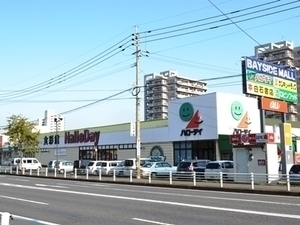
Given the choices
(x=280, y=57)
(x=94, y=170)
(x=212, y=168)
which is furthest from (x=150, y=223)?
(x=280, y=57)

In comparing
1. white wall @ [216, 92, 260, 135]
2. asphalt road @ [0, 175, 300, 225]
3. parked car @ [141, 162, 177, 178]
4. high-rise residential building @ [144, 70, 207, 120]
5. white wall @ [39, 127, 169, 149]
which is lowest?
asphalt road @ [0, 175, 300, 225]

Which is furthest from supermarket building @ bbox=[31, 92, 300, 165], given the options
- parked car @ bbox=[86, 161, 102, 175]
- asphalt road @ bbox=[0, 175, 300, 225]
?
A: asphalt road @ bbox=[0, 175, 300, 225]

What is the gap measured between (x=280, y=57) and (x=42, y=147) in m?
62.6

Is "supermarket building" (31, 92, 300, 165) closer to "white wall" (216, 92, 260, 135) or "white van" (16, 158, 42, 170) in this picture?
"white wall" (216, 92, 260, 135)

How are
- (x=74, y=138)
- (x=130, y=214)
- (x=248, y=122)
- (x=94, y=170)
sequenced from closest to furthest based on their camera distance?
(x=130, y=214) → (x=94, y=170) → (x=248, y=122) → (x=74, y=138)

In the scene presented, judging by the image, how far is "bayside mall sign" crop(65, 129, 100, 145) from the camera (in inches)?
2298

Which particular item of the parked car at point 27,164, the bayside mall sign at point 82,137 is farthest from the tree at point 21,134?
the bayside mall sign at point 82,137

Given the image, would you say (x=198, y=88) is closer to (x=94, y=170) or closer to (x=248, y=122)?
(x=248, y=122)

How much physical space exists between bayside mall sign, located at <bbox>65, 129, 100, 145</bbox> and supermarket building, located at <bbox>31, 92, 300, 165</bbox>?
2.76 m

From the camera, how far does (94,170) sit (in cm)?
4012

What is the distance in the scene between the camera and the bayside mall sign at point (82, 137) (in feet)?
192

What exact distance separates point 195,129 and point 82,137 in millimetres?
21983

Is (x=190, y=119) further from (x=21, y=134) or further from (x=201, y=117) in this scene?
(x=21, y=134)

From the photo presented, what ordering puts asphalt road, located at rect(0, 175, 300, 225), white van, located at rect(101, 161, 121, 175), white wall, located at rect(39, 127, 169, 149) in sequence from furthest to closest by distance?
white wall, located at rect(39, 127, 169, 149), white van, located at rect(101, 161, 121, 175), asphalt road, located at rect(0, 175, 300, 225)
